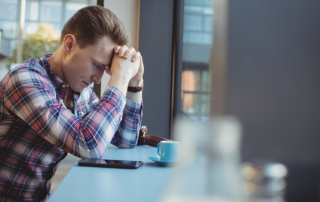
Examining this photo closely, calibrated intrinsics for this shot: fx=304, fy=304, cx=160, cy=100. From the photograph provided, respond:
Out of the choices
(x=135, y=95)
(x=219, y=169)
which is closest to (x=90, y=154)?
(x=135, y=95)

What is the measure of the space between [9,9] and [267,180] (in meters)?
2.60

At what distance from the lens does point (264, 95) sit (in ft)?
0.75

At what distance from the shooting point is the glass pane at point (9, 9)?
93.3 inches

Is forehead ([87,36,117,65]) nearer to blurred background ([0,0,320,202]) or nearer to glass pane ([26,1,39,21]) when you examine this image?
blurred background ([0,0,320,202])

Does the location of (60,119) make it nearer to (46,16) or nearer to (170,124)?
(170,124)

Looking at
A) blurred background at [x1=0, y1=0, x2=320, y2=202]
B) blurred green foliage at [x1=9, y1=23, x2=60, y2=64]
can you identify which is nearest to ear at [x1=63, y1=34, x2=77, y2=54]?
blurred background at [x1=0, y1=0, x2=320, y2=202]

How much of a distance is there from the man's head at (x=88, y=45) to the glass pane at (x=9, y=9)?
1.59 m

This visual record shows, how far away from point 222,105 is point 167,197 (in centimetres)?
34

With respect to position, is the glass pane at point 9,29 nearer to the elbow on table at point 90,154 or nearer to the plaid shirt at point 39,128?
the plaid shirt at point 39,128

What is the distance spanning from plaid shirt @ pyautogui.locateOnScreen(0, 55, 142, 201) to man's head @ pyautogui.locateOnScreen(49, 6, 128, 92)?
6cm

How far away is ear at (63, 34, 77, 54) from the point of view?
3.34 feet

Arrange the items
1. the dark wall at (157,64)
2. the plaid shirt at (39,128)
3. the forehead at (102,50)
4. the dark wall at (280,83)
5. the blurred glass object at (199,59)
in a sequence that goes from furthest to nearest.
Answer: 1. the dark wall at (157,64)
2. the forehead at (102,50)
3. the plaid shirt at (39,128)
4. the blurred glass object at (199,59)
5. the dark wall at (280,83)

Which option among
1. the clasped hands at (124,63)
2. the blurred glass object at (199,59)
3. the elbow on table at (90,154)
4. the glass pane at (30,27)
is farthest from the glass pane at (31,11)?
the elbow on table at (90,154)

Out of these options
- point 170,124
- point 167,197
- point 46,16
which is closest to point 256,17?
point 167,197
